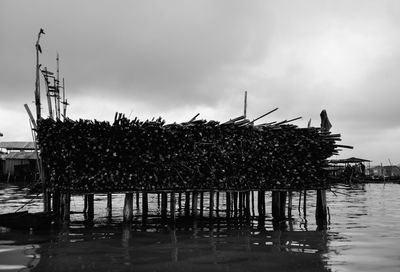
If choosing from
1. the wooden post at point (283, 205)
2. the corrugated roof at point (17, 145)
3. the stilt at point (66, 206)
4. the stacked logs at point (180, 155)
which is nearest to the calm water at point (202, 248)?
the stilt at point (66, 206)

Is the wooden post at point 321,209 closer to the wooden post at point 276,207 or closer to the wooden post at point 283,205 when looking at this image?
the wooden post at point 283,205

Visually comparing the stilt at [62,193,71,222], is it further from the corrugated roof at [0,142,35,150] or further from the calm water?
the corrugated roof at [0,142,35,150]

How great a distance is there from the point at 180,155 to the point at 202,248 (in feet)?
16.0

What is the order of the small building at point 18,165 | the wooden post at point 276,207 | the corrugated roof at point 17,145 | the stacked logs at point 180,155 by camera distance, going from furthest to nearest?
the corrugated roof at point 17,145
the small building at point 18,165
the wooden post at point 276,207
the stacked logs at point 180,155

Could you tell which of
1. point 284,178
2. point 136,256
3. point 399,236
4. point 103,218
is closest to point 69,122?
point 103,218

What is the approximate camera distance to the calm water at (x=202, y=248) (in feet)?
30.8

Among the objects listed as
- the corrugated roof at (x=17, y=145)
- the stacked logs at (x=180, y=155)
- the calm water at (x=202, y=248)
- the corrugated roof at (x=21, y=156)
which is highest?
the corrugated roof at (x=17, y=145)

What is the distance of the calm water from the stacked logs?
1.68 meters

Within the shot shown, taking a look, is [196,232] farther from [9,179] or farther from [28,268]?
[9,179]

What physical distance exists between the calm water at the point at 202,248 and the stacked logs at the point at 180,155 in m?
1.68

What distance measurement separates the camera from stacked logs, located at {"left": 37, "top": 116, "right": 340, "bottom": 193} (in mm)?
14938

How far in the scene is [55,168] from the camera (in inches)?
584

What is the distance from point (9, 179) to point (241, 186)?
46.6m

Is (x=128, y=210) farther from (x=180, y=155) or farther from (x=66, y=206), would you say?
(x=180, y=155)
